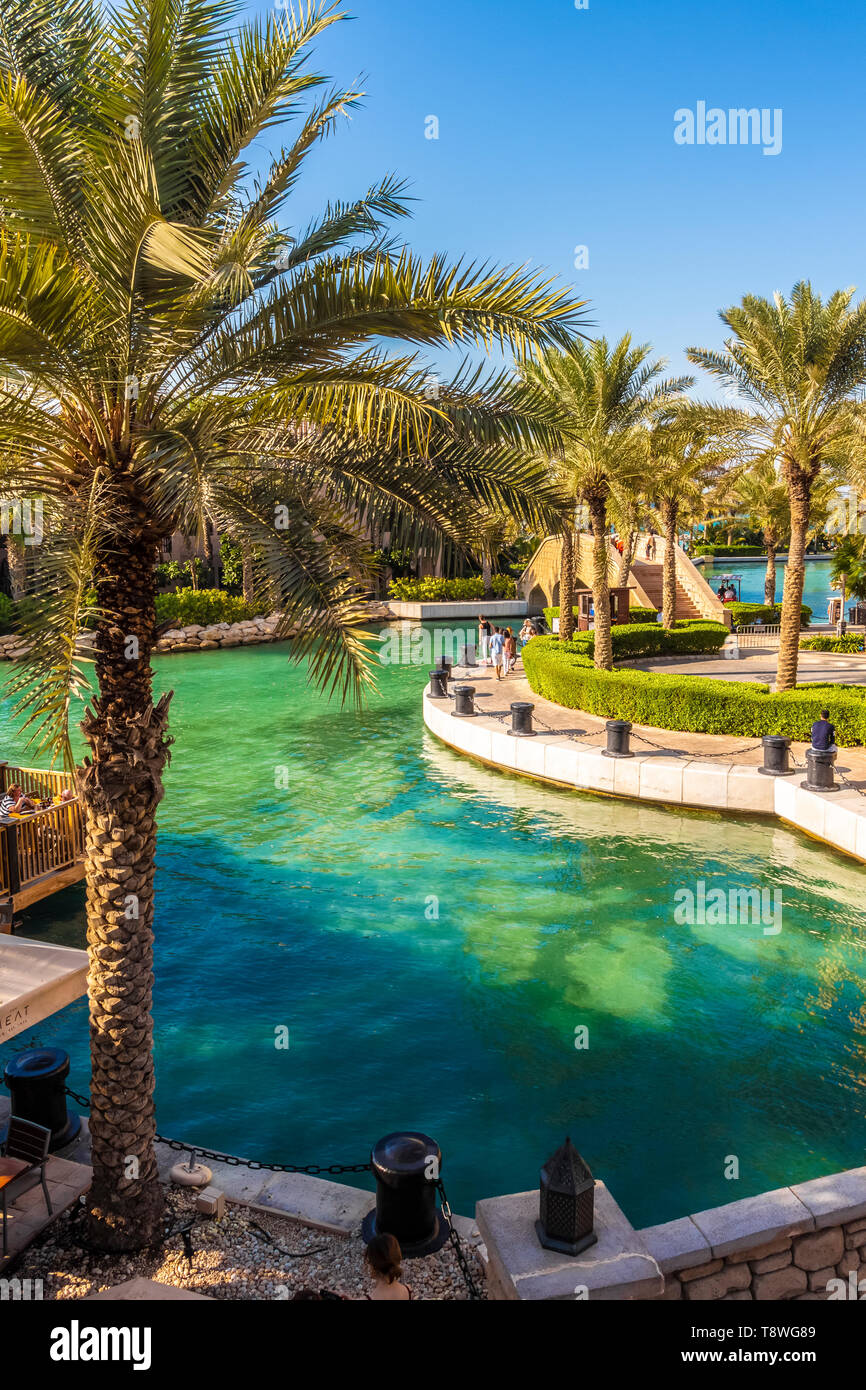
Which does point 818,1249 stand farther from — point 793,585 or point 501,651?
point 501,651

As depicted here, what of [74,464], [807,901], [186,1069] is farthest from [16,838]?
[807,901]

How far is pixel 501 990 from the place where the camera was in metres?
10.1

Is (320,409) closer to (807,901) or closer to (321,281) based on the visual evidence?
(321,281)

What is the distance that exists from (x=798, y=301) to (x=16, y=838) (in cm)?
1709

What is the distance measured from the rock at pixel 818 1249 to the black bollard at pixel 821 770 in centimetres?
936

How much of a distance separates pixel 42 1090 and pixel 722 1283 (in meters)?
4.81

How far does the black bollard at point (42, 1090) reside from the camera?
6977 mm

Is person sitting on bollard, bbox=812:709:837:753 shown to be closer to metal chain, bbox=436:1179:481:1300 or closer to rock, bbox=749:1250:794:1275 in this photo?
rock, bbox=749:1250:794:1275

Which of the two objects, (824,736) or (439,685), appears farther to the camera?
(439,685)

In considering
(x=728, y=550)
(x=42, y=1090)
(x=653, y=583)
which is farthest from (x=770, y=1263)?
(x=728, y=550)

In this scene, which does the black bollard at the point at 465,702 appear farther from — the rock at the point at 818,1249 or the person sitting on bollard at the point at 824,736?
the rock at the point at 818,1249

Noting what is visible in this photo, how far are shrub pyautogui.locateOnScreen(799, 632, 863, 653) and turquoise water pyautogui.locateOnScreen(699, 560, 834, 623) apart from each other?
48.2 feet

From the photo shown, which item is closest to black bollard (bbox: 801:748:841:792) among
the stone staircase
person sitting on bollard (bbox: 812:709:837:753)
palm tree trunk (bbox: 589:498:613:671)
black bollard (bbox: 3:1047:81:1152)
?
person sitting on bollard (bbox: 812:709:837:753)

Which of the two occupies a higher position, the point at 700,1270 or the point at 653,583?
the point at 653,583
